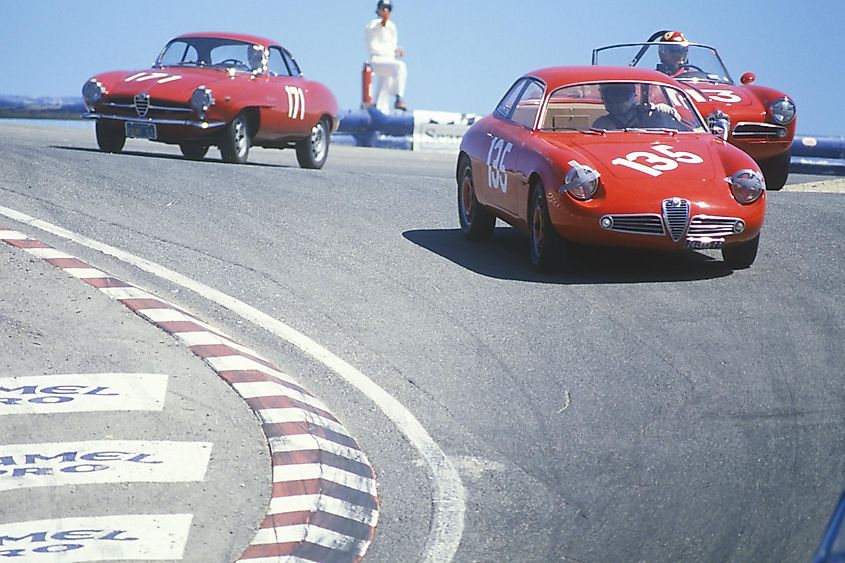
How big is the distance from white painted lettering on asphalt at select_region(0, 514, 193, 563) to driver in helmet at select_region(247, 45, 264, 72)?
31.9 feet

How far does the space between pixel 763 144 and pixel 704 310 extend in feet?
18.1

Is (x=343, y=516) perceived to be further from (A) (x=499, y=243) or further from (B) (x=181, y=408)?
(A) (x=499, y=243)

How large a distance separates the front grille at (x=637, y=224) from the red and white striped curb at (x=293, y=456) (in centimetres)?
258

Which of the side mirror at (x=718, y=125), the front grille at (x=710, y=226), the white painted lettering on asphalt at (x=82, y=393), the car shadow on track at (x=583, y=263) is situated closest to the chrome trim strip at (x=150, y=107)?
the car shadow on track at (x=583, y=263)

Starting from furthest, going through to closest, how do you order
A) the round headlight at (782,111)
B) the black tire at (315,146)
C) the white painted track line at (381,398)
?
1. the black tire at (315,146)
2. the round headlight at (782,111)
3. the white painted track line at (381,398)

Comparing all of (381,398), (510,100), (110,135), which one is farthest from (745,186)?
(110,135)

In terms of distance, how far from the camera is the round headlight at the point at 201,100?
1262 centimetres

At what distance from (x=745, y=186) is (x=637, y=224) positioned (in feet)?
2.48

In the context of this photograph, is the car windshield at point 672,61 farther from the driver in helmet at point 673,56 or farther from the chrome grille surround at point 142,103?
the chrome grille surround at point 142,103

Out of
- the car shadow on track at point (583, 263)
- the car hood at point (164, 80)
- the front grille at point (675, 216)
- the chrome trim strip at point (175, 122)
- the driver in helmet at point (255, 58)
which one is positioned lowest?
the car shadow on track at point (583, 263)

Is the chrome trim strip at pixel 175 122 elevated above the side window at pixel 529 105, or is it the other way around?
the side window at pixel 529 105

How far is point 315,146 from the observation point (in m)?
14.8

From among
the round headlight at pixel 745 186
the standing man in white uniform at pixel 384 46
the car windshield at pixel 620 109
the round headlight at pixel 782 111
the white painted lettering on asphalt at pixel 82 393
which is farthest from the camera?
the standing man in white uniform at pixel 384 46

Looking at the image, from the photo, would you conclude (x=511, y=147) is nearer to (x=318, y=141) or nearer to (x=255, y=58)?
(x=255, y=58)
